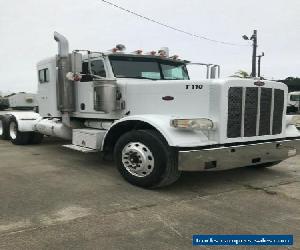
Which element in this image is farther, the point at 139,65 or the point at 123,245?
the point at 139,65

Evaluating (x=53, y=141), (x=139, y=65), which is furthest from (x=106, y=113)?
(x=53, y=141)

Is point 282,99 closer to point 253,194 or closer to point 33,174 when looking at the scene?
point 253,194

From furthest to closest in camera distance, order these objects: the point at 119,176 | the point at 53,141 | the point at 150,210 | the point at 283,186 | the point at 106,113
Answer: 1. the point at 53,141
2. the point at 106,113
3. the point at 119,176
4. the point at 283,186
5. the point at 150,210

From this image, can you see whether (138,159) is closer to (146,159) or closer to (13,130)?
(146,159)

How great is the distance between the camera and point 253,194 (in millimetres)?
5441

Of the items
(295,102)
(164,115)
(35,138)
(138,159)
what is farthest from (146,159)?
(295,102)

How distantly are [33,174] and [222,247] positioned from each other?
3.90 meters

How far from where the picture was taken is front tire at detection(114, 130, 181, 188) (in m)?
5.29

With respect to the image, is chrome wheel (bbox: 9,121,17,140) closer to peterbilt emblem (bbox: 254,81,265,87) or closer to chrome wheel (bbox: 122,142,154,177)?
chrome wheel (bbox: 122,142,154,177)

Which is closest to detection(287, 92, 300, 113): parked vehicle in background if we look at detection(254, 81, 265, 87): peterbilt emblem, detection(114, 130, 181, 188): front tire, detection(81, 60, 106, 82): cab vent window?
detection(81, 60, 106, 82): cab vent window

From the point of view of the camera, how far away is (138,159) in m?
5.61

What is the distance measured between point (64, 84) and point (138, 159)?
2823 mm

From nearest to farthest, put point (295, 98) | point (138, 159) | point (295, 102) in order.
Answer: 1. point (138, 159)
2. point (295, 102)
3. point (295, 98)

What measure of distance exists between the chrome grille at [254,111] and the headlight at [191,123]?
40 cm
